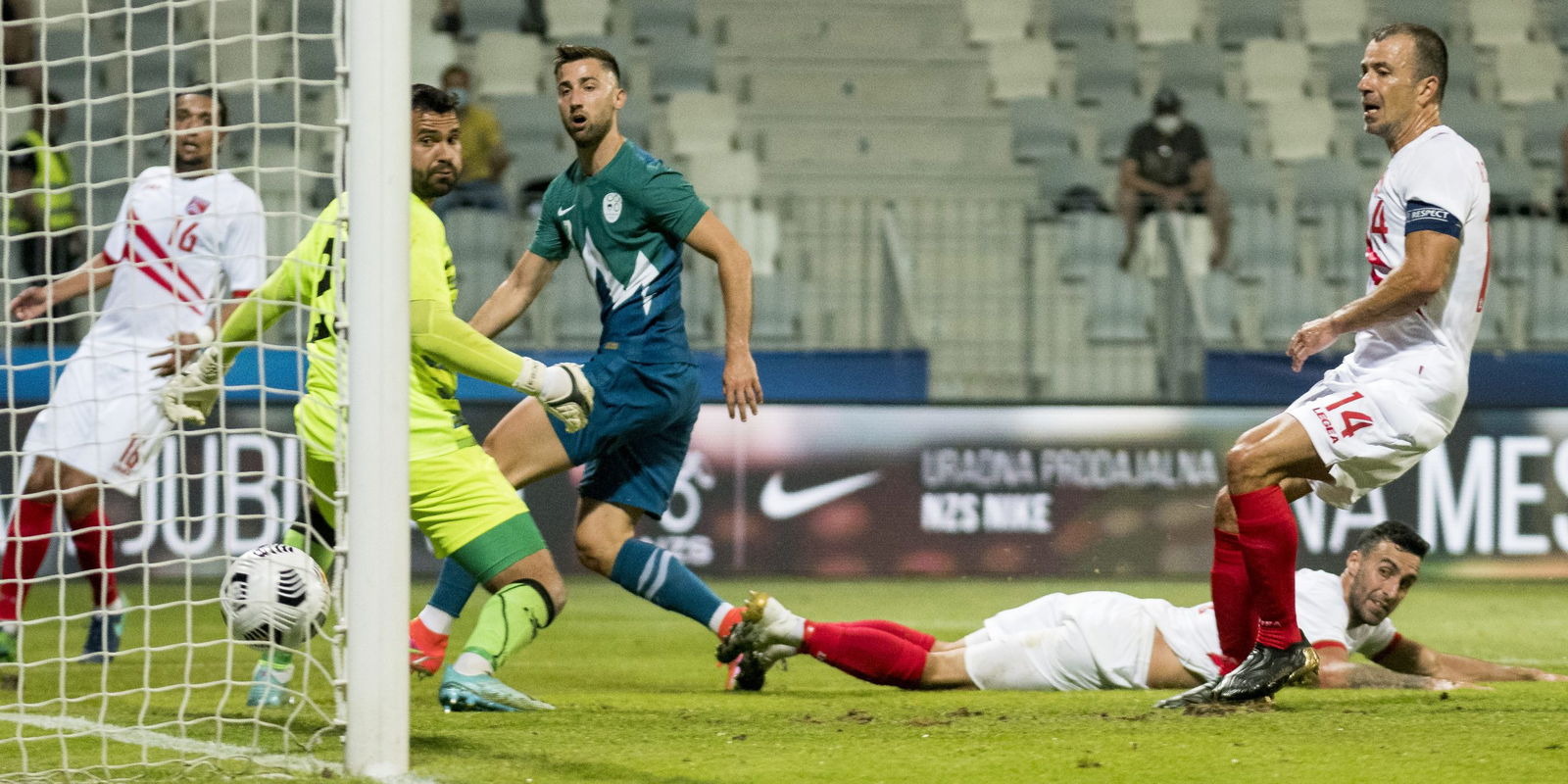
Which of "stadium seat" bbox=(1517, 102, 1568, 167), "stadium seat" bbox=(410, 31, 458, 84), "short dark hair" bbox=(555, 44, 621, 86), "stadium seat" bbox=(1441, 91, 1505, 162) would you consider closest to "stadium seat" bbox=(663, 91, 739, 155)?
"stadium seat" bbox=(410, 31, 458, 84)

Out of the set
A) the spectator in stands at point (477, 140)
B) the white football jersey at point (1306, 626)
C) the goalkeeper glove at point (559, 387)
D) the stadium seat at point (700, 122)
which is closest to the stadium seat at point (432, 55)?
the spectator in stands at point (477, 140)

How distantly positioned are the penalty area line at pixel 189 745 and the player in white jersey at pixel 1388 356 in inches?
85.2

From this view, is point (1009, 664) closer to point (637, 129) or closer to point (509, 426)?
point (509, 426)

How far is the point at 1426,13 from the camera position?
46.4ft

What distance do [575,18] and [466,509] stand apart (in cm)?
932

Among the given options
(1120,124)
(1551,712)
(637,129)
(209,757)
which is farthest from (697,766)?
(1120,124)

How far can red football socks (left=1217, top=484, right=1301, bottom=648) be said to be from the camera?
14.7 ft

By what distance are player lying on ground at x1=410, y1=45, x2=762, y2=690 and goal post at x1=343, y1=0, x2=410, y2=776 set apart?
156 centimetres

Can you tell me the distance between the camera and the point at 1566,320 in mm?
11430

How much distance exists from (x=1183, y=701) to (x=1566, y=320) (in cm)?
810

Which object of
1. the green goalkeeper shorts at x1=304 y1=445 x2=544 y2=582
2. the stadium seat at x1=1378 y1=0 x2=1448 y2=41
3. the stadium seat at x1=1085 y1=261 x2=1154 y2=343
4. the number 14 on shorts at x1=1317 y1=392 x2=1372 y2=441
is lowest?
the green goalkeeper shorts at x1=304 y1=445 x2=544 y2=582

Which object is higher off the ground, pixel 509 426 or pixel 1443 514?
pixel 509 426

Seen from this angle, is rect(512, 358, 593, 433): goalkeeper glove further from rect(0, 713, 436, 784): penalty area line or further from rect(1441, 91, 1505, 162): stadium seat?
rect(1441, 91, 1505, 162): stadium seat

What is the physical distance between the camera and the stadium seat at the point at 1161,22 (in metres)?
14.1
